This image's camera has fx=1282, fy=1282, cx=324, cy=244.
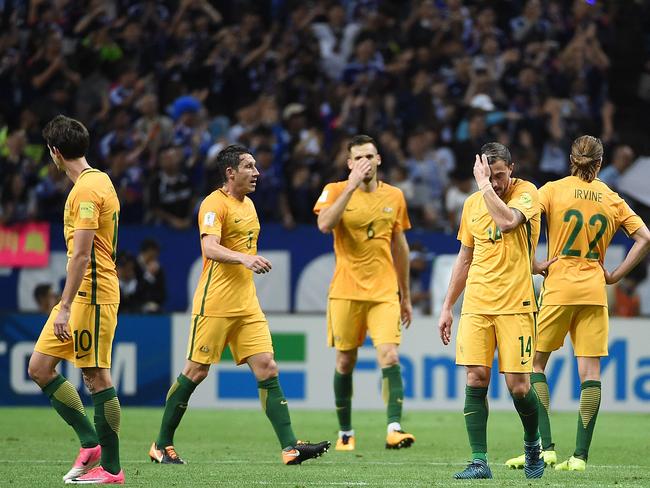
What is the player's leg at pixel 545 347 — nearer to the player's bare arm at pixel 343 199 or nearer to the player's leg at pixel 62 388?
the player's bare arm at pixel 343 199

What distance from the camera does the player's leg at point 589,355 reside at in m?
9.73

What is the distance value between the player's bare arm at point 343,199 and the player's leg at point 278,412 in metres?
1.72

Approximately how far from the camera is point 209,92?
20438 millimetres

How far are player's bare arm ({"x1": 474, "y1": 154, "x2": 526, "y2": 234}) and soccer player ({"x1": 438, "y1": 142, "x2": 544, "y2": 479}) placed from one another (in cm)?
1

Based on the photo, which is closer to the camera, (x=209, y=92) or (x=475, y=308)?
(x=475, y=308)

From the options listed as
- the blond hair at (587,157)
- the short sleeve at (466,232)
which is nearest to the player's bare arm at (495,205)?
the short sleeve at (466,232)

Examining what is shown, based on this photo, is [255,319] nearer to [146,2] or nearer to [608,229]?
[608,229]

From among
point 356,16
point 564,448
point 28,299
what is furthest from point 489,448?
point 356,16

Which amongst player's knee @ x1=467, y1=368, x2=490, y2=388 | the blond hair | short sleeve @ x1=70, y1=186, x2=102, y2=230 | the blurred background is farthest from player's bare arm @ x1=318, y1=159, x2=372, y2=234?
the blurred background

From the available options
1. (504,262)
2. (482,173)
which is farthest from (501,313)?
(482,173)

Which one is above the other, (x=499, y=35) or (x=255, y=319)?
(x=499, y=35)

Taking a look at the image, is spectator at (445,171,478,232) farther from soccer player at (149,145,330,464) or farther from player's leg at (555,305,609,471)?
soccer player at (149,145,330,464)

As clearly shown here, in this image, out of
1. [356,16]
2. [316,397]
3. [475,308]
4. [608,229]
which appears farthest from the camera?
[356,16]

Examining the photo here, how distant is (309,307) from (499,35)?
6606 mm
